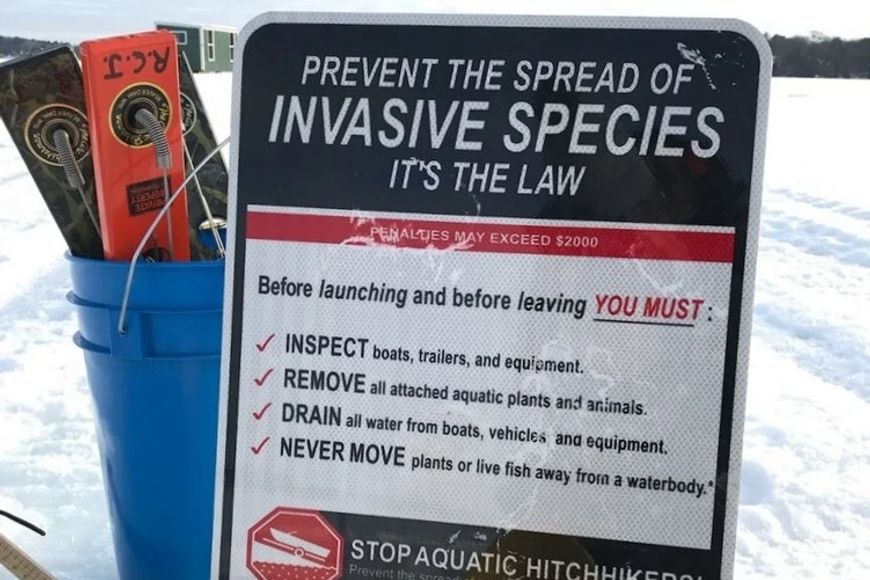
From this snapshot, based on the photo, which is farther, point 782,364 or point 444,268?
point 782,364

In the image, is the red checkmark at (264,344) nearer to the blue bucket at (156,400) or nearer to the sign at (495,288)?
the sign at (495,288)

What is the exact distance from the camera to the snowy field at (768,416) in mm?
2391

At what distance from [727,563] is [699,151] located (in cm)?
68

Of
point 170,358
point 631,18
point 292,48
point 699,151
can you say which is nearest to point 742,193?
point 699,151

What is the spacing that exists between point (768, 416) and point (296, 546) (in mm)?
2207

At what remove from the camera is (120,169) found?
70.9 inches

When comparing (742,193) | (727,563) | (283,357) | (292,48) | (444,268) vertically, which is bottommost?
(727,563)

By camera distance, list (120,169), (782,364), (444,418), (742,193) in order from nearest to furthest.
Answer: (742,193) → (444,418) → (120,169) → (782,364)

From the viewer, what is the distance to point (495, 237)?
57.1 inches

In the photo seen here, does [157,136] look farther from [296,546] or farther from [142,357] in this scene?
[296,546]

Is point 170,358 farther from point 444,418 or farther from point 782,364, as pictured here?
point 782,364

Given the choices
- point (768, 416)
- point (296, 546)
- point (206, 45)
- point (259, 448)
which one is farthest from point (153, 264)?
point (206, 45)

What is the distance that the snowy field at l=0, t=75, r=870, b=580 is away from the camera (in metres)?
2.39

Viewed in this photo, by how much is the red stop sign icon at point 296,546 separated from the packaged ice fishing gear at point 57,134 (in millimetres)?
767
